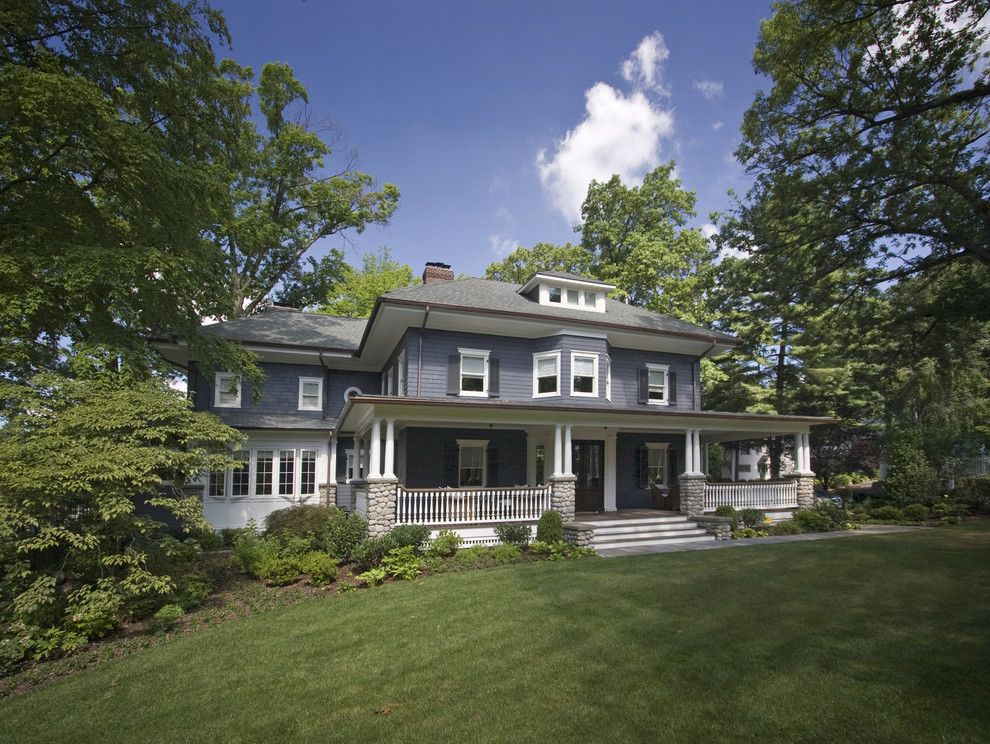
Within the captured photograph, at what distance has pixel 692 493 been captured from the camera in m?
15.8

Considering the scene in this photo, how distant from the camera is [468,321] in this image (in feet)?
53.6

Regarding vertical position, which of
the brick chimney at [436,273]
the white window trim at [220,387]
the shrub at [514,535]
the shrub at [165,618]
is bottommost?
the shrub at [165,618]

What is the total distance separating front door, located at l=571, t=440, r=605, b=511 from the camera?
58.0ft

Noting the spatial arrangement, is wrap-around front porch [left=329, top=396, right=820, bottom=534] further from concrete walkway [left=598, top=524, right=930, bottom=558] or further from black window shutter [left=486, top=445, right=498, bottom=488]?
concrete walkway [left=598, top=524, right=930, bottom=558]

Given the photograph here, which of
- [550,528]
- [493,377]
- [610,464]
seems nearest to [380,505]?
[550,528]

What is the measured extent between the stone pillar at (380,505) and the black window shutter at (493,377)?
525cm

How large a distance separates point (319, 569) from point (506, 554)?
12.6 feet

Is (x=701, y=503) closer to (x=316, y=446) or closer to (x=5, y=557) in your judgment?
(x=316, y=446)

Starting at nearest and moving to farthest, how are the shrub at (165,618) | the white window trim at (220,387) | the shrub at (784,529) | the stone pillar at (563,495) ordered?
the shrub at (165,618) → the stone pillar at (563,495) → the shrub at (784,529) → the white window trim at (220,387)

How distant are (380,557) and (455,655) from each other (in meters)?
5.32

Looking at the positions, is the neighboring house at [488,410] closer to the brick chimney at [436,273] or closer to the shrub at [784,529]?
the brick chimney at [436,273]

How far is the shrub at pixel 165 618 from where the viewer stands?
319 inches

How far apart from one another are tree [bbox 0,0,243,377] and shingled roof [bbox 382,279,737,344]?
5.45m

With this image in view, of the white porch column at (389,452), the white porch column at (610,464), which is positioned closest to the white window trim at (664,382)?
the white porch column at (610,464)
